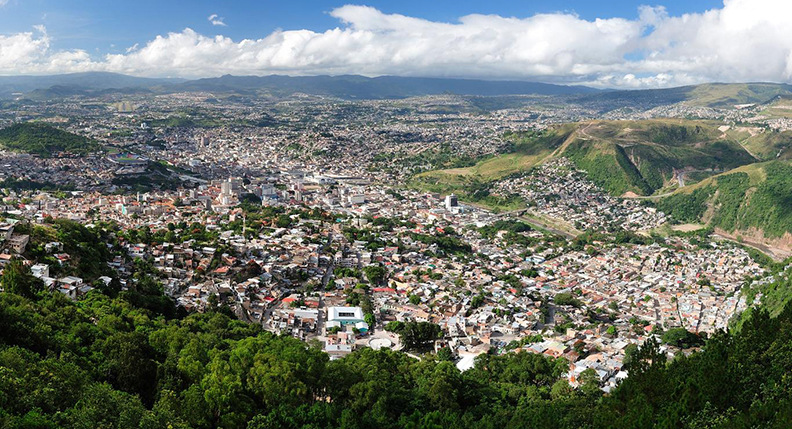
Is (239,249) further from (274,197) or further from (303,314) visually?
(274,197)

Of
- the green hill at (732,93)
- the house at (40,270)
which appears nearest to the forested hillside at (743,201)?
the house at (40,270)

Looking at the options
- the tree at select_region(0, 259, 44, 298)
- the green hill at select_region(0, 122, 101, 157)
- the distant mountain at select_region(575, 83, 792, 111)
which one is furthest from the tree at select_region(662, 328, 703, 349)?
the distant mountain at select_region(575, 83, 792, 111)

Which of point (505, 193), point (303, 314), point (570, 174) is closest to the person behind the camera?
point (303, 314)

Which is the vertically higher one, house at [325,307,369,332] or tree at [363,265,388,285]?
house at [325,307,369,332]

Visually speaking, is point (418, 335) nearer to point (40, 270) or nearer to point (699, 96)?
point (40, 270)

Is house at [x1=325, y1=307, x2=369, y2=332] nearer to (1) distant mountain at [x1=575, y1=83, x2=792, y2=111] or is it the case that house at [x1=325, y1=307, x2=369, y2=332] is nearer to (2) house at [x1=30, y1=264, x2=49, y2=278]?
(2) house at [x1=30, y1=264, x2=49, y2=278]

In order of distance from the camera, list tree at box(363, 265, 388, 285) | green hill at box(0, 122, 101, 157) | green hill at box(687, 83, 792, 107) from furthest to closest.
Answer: green hill at box(687, 83, 792, 107)
green hill at box(0, 122, 101, 157)
tree at box(363, 265, 388, 285)

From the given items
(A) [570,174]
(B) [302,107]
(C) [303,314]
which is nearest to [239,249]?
(C) [303,314]
